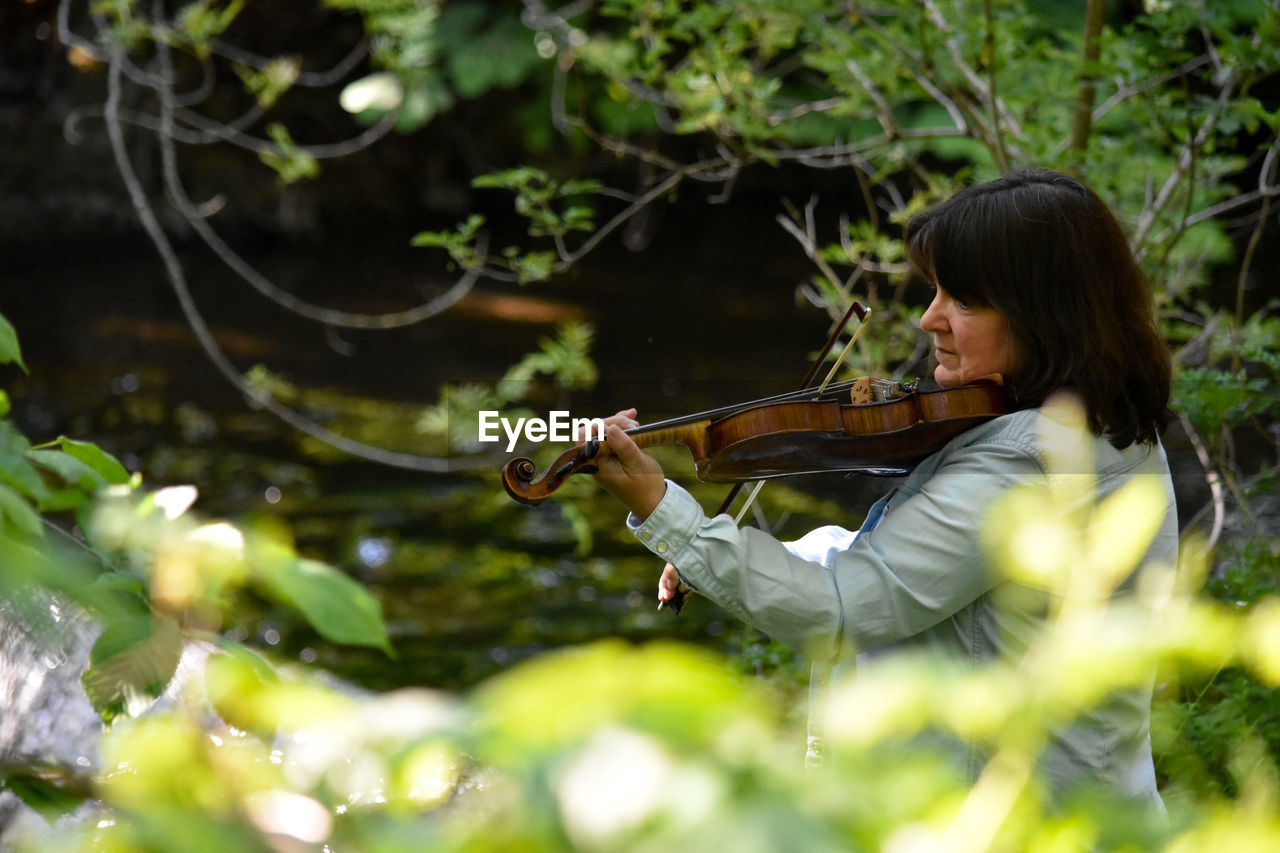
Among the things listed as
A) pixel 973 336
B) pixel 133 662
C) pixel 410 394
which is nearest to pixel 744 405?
pixel 973 336

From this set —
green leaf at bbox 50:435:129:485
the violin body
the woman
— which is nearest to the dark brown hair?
the woman

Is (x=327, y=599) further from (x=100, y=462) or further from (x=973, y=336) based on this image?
(x=973, y=336)

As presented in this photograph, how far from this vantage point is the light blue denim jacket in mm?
1551

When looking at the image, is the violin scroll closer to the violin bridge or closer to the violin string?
the violin string

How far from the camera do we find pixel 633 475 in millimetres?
1641

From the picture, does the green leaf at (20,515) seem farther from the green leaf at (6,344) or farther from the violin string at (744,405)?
the violin string at (744,405)

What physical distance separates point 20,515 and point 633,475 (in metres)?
0.85

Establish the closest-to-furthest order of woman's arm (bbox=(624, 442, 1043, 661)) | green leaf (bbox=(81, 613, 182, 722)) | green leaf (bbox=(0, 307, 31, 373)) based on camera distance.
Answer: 1. green leaf (bbox=(81, 613, 182, 722))
2. green leaf (bbox=(0, 307, 31, 373))
3. woman's arm (bbox=(624, 442, 1043, 661))

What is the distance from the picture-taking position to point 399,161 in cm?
1083

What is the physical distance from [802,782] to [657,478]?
118 cm

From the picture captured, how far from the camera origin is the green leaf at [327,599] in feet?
2.55

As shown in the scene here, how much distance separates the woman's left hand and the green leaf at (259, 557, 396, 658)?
806 millimetres

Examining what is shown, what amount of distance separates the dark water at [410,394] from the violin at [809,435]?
647mm

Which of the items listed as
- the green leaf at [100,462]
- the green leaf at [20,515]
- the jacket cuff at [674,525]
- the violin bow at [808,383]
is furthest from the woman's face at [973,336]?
the green leaf at [20,515]
